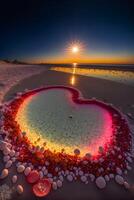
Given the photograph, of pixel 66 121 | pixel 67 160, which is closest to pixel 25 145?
pixel 67 160

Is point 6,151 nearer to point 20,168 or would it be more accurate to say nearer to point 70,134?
point 20,168

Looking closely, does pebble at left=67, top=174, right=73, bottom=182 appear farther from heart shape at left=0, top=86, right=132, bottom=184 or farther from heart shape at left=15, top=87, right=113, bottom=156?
heart shape at left=15, top=87, right=113, bottom=156

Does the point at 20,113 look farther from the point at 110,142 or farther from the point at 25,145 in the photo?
the point at 110,142

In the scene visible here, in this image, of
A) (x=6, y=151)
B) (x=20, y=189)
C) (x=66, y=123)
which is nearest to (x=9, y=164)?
(x=6, y=151)

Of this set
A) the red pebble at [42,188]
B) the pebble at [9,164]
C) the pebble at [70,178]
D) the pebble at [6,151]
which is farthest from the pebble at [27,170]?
the pebble at [70,178]

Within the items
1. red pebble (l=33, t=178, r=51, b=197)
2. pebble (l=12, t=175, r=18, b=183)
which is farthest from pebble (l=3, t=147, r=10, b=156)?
red pebble (l=33, t=178, r=51, b=197)
